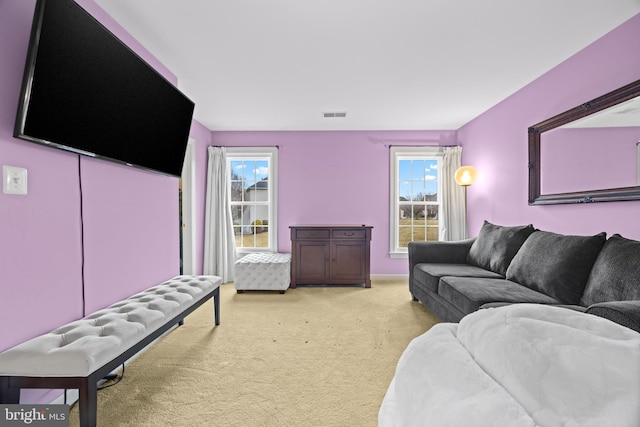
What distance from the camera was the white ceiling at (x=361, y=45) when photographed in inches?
77.3

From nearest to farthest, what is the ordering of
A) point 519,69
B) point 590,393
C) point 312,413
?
point 590,393, point 312,413, point 519,69

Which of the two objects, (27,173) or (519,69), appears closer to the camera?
(27,173)

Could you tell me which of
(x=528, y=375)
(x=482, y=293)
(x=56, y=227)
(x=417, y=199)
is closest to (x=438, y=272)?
(x=482, y=293)

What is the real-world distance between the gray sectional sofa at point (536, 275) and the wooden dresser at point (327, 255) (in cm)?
101

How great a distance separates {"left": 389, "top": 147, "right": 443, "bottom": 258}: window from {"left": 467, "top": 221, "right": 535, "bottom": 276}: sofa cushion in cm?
156

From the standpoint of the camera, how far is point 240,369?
206 centimetres

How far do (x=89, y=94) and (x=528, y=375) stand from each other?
231cm

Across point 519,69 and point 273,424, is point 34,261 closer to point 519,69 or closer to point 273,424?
point 273,424

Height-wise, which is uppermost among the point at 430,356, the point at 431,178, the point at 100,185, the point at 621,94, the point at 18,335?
the point at 621,94

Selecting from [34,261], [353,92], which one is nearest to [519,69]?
[353,92]

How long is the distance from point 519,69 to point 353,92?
1.64m

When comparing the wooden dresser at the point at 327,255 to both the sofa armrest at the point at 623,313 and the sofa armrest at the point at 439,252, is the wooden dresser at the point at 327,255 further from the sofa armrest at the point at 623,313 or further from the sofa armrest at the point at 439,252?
the sofa armrest at the point at 623,313

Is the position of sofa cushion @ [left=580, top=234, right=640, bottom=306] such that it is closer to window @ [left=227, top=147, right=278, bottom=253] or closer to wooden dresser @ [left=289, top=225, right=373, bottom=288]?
wooden dresser @ [left=289, top=225, right=373, bottom=288]

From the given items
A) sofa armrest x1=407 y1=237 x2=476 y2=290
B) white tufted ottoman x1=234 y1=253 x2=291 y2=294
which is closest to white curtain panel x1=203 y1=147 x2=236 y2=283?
white tufted ottoman x1=234 y1=253 x2=291 y2=294
